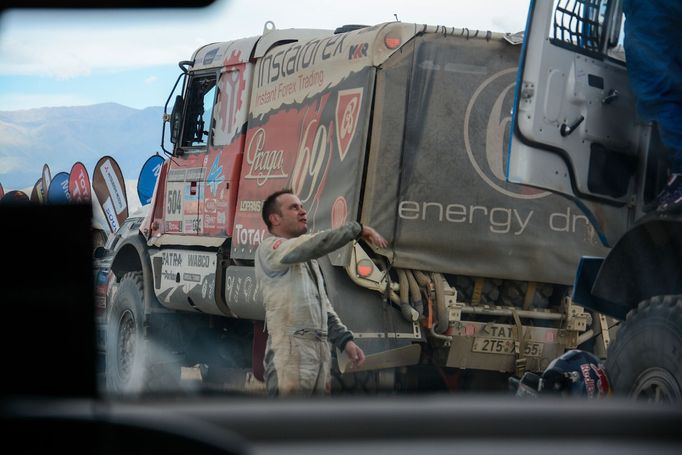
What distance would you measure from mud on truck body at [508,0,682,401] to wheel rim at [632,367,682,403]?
0.25 metres

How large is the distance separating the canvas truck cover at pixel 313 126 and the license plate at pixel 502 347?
3.84ft

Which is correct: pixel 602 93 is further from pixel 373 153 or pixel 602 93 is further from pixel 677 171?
pixel 373 153

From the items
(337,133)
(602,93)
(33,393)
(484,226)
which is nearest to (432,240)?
(484,226)

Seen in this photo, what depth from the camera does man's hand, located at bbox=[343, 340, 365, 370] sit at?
23.9 feet

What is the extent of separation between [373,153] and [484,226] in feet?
2.88

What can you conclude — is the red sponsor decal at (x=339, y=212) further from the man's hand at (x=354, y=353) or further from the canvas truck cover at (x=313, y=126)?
the man's hand at (x=354, y=353)

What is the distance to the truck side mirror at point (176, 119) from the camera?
990cm

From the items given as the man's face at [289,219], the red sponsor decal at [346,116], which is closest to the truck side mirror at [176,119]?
the man's face at [289,219]

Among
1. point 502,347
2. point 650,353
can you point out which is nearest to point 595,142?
point 650,353

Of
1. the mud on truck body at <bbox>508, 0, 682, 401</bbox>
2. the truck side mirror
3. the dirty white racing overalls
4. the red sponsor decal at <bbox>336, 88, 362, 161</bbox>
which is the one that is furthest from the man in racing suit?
the truck side mirror

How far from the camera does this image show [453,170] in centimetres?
750

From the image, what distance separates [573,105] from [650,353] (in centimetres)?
133

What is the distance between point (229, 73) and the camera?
9336 millimetres

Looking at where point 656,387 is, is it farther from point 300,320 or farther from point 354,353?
point 300,320
